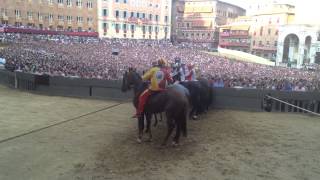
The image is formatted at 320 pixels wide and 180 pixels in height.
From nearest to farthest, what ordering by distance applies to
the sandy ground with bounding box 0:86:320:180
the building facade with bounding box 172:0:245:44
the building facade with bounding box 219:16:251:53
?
the sandy ground with bounding box 0:86:320:180 → the building facade with bounding box 219:16:251:53 → the building facade with bounding box 172:0:245:44

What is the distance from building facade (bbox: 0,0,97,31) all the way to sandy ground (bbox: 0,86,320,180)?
57157 mm

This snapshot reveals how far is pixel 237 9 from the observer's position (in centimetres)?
11931

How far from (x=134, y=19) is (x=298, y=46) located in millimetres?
39869

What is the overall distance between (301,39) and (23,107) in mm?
68609

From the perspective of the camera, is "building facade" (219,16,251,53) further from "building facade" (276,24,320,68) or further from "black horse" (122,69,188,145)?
"black horse" (122,69,188,145)

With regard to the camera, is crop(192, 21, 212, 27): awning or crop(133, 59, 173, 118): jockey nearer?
crop(133, 59, 173, 118): jockey

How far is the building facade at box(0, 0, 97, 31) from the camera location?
64250mm

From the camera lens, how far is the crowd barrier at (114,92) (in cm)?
1438

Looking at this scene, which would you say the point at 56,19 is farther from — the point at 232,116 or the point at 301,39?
the point at 232,116

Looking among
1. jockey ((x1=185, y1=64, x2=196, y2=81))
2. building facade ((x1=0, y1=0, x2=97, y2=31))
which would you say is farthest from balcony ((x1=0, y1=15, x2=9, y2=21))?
jockey ((x1=185, y1=64, x2=196, y2=81))

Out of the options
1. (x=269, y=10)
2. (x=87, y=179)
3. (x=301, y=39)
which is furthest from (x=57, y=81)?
(x=269, y=10)

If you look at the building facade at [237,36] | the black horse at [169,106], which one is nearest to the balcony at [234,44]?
the building facade at [237,36]

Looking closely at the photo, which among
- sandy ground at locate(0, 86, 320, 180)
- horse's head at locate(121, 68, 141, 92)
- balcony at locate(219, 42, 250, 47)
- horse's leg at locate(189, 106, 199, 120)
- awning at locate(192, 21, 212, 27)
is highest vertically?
awning at locate(192, 21, 212, 27)

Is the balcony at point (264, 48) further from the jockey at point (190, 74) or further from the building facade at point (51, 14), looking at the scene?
the jockey at point (190, 74)
